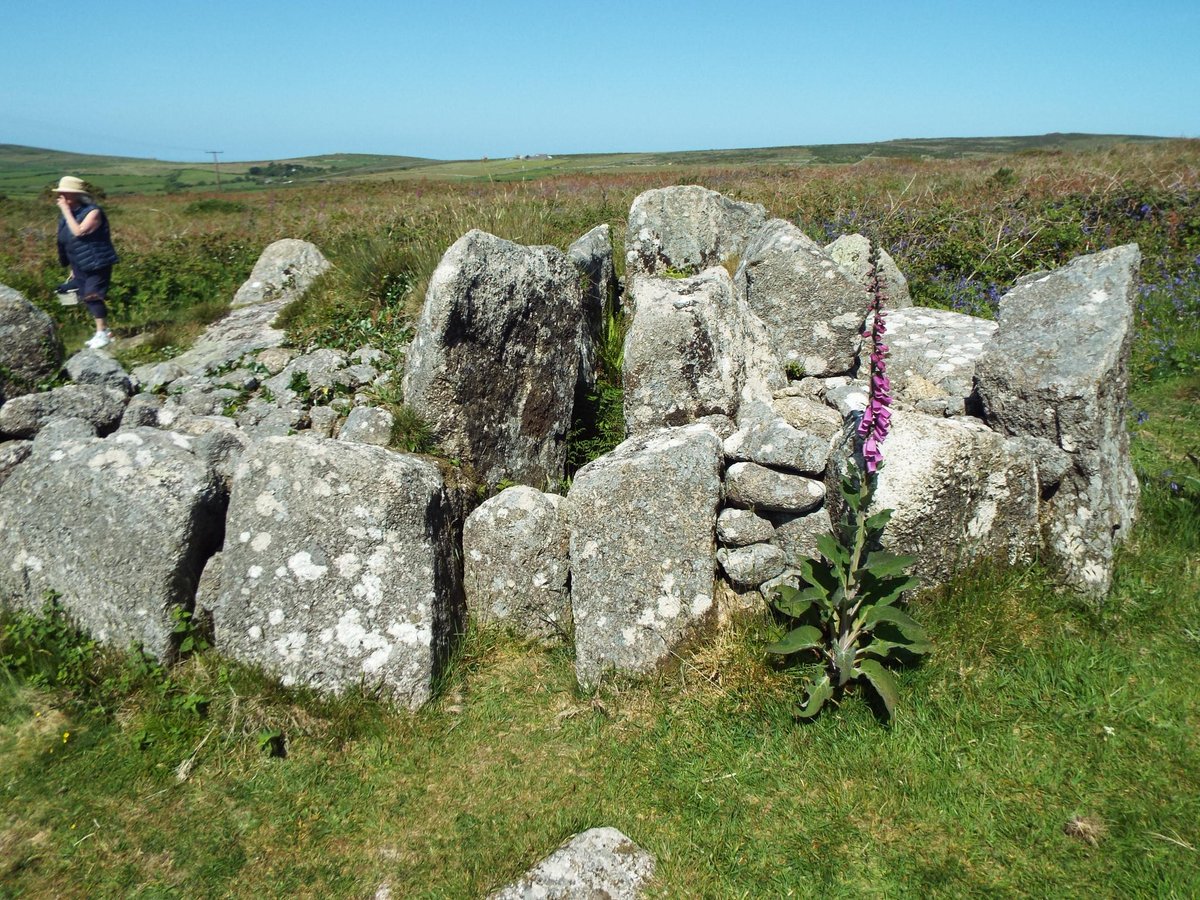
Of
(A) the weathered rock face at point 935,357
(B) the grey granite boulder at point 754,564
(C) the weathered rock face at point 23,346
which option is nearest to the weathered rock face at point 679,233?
(A) the weathered rock face at point 935,357

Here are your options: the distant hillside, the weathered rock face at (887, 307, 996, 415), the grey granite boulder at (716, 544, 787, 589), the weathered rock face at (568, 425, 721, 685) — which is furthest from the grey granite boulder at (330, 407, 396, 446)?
the distant hillside

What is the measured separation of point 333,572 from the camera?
4.88m

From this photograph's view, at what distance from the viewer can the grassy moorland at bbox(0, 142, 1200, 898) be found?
362 cm

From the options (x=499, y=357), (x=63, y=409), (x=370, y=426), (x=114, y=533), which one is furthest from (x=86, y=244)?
(x=499, y=357)

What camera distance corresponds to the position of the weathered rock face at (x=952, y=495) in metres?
4.41

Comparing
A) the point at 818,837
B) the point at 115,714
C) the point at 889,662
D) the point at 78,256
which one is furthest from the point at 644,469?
the point at 78,256

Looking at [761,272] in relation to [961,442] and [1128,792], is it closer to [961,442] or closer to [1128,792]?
[961,442]

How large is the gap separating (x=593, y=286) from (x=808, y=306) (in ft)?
7.52

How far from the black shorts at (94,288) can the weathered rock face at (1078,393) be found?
1035 centimetres

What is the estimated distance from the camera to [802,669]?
14.9 ft

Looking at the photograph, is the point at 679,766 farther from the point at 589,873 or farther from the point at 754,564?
the point at 754,564

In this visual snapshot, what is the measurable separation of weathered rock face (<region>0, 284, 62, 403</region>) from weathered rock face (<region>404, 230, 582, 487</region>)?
3988 millimetres

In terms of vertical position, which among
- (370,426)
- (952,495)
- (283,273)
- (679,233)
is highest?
(679,233)

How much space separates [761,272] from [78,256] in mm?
8830
